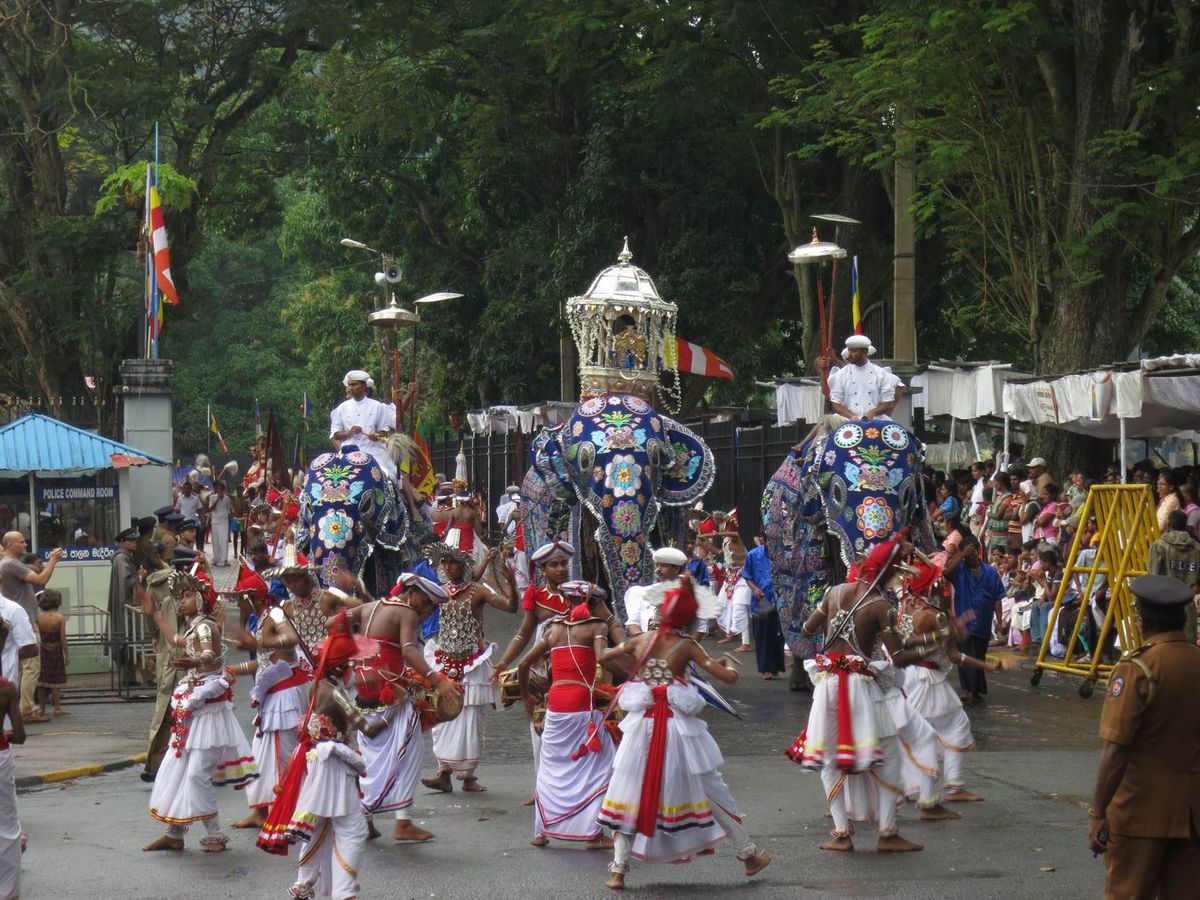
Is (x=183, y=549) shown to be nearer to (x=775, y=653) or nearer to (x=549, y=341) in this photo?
(x=775, y=653)

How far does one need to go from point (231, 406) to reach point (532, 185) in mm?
34083

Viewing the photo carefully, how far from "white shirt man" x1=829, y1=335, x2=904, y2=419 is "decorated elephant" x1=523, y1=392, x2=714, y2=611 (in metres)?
1.24

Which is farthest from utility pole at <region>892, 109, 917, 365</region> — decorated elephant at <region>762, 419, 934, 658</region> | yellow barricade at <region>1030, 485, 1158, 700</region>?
decorated elephant at <region>762, 419, 934, 658</region>

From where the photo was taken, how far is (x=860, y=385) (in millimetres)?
14461

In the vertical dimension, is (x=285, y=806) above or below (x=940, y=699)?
below

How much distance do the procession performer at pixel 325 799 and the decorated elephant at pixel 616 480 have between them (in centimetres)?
470

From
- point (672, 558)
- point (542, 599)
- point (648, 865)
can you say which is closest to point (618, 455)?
point (542, 599)

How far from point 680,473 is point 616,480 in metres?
0.70

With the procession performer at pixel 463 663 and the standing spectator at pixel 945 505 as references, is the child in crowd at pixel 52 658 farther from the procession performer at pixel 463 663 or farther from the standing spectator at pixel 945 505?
the standing spectator at pixel 945 505

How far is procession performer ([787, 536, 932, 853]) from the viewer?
9.27m

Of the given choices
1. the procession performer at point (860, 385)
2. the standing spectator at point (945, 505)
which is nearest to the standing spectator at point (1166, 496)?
the standing spectator at point (945, 505)

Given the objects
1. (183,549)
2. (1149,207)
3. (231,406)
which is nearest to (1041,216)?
(1149,207)

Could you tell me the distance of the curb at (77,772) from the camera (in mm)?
12648

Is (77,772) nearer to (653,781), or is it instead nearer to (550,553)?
(550,553)
